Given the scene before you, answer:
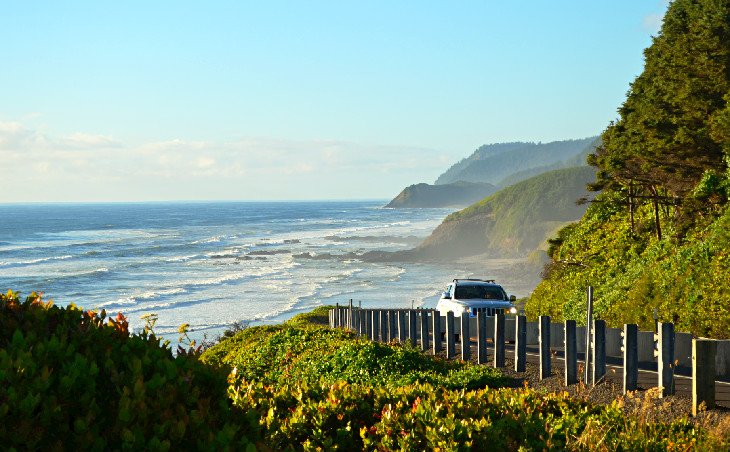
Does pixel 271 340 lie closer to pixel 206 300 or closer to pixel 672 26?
pixel 672 26

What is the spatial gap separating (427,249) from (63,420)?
4526 inches

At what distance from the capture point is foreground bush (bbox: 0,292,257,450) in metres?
4.38

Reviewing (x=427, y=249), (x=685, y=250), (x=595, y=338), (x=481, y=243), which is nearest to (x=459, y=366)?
(x=595, y=338)

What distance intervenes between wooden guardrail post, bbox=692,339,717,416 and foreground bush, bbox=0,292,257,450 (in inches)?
292

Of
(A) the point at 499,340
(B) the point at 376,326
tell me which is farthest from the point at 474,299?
(A) the point at 499,340

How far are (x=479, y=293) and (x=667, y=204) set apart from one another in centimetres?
1016

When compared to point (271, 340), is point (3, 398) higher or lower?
higher

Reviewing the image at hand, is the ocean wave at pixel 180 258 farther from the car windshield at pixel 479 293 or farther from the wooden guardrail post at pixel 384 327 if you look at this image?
the wooden guardrail post at pixel 384 327

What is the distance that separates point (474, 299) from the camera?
26438 mm

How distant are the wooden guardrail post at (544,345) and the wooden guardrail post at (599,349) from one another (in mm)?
1208

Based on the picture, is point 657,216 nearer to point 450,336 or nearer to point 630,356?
point 450,336

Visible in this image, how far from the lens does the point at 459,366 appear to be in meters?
16.4

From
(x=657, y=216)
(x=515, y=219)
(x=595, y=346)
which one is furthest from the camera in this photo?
(x=515, y=219)

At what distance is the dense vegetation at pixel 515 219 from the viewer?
406 ft
